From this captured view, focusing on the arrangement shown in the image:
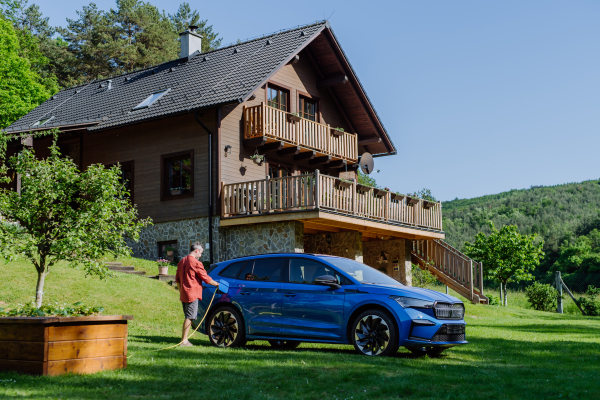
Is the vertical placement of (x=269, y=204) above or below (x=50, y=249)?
above

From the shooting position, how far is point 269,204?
1952 centimetres

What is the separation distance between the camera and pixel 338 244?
70.3 feet

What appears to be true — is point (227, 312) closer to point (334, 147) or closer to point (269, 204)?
point (269, 204)

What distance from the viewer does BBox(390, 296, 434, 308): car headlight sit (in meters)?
9.75

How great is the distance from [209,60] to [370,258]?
9939 mm

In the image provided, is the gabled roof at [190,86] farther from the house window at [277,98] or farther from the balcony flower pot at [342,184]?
the balcony flower pot at [342,184]

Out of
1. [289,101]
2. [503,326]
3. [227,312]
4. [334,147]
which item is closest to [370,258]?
[334,147]

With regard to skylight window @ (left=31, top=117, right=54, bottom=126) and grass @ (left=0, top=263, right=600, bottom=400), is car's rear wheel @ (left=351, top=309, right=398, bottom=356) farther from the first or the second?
skylight window @ (left=31, top=117, right=54, bottom=126)

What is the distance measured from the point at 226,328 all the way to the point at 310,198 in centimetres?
813

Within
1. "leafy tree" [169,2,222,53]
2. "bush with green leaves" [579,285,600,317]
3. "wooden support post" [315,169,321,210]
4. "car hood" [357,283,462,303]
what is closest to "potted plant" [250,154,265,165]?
"wooden support post" [315,169,321,210]

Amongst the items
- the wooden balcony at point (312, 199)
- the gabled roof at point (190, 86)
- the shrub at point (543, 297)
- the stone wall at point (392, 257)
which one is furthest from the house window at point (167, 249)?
the shrub at point (543, 297)

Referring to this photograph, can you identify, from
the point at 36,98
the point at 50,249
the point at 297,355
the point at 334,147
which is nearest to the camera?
the point at 297,355

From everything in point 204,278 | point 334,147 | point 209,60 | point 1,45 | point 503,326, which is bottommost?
point 503,326

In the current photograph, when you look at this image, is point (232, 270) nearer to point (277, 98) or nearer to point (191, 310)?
point (191, 310)
